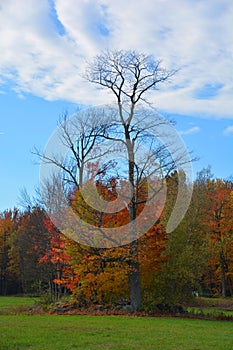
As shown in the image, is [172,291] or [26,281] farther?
[26,281]

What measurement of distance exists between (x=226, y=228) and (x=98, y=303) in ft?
70.1

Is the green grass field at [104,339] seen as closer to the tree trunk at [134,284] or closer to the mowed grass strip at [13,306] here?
the tree trunk at [134,284]

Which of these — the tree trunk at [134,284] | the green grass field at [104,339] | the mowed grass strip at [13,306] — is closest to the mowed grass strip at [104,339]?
the green grass field at [104,339]

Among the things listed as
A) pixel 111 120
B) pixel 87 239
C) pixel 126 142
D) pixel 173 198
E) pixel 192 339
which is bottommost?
pixel 192 339

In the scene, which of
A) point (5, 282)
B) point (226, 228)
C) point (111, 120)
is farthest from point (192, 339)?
point (5, 282)

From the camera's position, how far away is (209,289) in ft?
157

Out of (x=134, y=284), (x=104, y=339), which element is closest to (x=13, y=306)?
(x=134, y=284)

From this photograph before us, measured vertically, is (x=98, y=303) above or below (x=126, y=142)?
below

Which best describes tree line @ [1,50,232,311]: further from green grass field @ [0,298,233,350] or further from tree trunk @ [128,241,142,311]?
green grass field @ [0,298,233,350]

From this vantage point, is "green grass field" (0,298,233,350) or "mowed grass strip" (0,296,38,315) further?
"mowed grass strip" (0,296,38,315)

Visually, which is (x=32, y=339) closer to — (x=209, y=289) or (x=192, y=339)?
(x=192, y=339)

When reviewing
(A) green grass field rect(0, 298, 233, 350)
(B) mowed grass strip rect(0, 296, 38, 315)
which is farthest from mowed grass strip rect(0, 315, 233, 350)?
(B) mowed grass strip rect(0, 296, 38, 315)

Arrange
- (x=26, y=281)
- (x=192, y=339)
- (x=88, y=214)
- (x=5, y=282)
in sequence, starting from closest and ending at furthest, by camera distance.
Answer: (x=192, y=339) < (x=88, y=214) < (x=26, y=281) < (x=5, y=282)

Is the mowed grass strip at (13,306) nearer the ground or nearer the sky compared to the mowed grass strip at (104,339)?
nearer the sky
